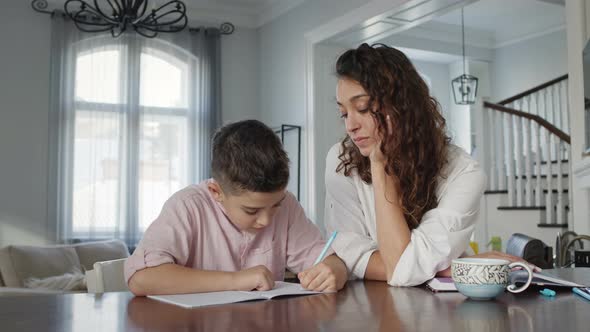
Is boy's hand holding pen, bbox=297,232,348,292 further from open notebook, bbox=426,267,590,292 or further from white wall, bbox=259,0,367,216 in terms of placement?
white wall, bbox=259,0,367,216

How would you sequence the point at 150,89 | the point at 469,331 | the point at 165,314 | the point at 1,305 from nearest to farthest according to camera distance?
the point at 469,331 → the point at 165,314 → the point at 1,305 → the point at 150,89

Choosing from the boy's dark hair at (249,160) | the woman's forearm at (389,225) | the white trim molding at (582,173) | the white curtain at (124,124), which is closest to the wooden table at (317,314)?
the woman's forearm at (389,225)

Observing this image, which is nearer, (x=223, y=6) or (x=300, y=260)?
(x=300, y=260)

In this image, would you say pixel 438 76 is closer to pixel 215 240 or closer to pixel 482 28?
pixel 482 28

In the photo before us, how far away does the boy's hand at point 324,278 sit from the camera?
1203mm

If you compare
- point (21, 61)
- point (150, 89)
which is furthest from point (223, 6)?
point (21, 61)

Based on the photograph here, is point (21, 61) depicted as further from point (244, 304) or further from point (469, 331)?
point (469, 331)

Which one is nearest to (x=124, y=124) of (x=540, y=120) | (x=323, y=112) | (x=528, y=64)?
(x=323, y=112)

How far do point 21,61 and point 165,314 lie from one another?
195 inches

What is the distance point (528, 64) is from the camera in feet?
25.2

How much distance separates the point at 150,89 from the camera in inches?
226

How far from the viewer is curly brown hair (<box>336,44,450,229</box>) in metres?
1.51

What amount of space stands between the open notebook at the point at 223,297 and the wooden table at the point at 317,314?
0.08 feet

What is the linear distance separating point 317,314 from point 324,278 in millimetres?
299
